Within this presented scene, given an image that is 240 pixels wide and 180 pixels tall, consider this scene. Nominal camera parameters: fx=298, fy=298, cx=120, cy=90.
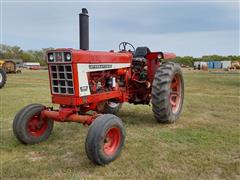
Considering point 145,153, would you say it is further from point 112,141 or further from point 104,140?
point 104,140

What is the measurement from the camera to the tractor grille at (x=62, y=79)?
4457 millimetres

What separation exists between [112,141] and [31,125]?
1476 millimetres

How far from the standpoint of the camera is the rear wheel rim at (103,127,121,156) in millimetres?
4073

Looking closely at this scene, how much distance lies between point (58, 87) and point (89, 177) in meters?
1.68

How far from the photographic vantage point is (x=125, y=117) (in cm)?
679

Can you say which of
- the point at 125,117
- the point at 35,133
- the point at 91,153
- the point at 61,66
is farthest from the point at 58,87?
the point at 125,117

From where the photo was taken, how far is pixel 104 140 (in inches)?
159

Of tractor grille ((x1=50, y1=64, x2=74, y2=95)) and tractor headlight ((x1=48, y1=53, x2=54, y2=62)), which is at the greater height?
tractor headlight ((x1=48, y1=53, x2=54, y2=62))

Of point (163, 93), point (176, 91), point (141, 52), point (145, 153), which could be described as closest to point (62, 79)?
point (145, 153)

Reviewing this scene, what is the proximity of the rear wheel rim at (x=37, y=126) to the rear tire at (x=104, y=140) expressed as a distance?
1392 millimetres

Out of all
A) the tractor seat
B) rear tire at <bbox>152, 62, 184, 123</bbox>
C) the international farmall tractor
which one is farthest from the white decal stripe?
the tractor seat

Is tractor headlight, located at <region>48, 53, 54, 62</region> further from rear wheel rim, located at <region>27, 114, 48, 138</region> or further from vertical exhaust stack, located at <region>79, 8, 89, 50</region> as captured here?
rear wheel rim, located at <region>27, 114, 48, 138</region>

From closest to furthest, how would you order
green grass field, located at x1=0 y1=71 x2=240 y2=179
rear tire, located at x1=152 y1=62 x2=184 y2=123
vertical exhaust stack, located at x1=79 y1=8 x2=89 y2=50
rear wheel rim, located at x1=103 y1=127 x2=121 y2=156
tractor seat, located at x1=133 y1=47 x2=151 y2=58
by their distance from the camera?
green grass field, located at x1=0 y1=71 x2=240 y2=179 < rear wheel rim, located at x1=103 y1=127 x2=121 y2=156 < vertical exhaust stack, located at x1=79 y1=8 x2=89 y2=50 < rear tire, located at x1=152 y1=62 x2=184 y2=123 < tractor seat, located at x1=133 y1=47 x2=151 y2=58

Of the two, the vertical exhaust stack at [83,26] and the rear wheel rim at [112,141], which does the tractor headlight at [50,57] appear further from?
the rear wheel rim at [112,141]
